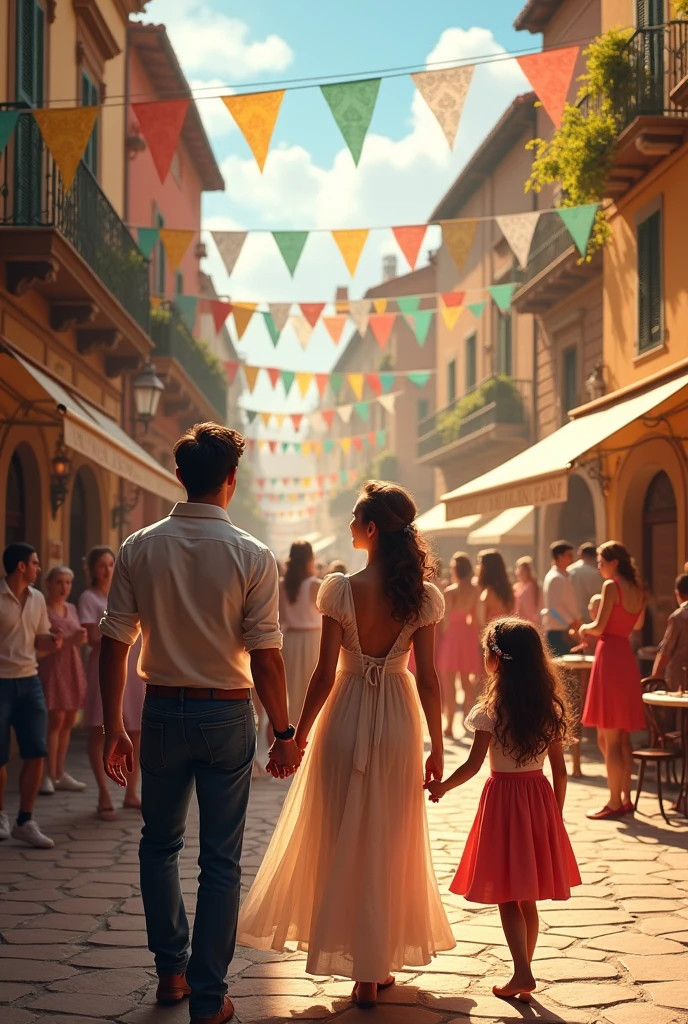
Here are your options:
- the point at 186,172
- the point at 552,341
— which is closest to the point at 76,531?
the point at 552,341

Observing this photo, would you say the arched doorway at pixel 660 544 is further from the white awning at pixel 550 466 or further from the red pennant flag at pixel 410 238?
the red pennant flag at pixel 410 238

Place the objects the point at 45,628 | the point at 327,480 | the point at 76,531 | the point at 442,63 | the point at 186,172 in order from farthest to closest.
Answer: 1. the point at 327,480
2. the point at 186,172
3. the point at 76,531
4. the point at 442,63
5. the point at 45,628

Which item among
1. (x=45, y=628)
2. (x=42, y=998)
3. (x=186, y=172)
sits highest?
(x=186, y=172)

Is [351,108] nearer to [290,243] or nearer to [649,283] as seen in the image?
Answer: [290,243]

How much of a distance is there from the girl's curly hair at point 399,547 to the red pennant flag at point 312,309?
13667mm

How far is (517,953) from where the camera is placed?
172 inches

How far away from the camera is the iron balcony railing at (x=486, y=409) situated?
2358 centimetres

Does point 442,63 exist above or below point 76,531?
above

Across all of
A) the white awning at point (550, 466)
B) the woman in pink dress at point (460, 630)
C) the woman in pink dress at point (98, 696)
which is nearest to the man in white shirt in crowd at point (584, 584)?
the white awning at point (550, 466)

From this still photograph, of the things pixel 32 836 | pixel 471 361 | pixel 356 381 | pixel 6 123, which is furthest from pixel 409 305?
pixel 32 836

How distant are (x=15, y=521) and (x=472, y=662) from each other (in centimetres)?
520

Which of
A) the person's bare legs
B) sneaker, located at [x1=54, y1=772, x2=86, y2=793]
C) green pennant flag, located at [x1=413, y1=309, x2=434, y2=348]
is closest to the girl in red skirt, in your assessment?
the person's bare legs

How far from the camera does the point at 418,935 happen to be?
432cm

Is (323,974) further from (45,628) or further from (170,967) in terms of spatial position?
(45,628)
